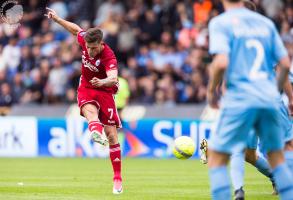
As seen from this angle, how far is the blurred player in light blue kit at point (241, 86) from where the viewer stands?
7695mm

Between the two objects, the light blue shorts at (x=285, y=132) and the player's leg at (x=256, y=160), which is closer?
the light blue shorts at (x=285, y=132)

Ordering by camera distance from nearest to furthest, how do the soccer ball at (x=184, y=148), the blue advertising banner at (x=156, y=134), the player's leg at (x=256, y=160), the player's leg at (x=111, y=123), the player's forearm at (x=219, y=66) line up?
the player's forearm at (x=219, y=66) < the player's leg at (x=256, y=160) < the player's leg at (x=111, y=123) < the soccer ball at (x=184, y=148) < the blue advertising banner at (x=156, y=134)

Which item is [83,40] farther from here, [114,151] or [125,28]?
[125,28]

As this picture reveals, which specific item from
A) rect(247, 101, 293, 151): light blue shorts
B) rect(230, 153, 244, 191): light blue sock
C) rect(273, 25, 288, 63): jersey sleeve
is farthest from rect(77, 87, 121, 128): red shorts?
rect(273, 25, 288, 63): jersey sleeve

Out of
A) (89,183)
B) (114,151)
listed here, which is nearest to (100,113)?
(114,151)

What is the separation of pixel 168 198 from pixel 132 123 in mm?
11448

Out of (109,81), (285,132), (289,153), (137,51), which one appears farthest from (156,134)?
(289,153)

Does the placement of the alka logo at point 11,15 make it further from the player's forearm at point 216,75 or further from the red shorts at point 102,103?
the player's forearm at point 216,75

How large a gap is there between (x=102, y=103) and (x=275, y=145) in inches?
203

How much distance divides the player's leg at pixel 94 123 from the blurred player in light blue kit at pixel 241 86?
4.45 metres

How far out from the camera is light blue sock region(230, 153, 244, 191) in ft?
33.7

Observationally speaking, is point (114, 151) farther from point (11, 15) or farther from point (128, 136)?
point (128, 136)

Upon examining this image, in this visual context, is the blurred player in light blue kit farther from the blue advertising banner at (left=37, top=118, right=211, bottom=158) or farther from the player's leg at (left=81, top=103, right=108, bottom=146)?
the blue advertising banner at (left=37, top=118, right=211, bottom=158)

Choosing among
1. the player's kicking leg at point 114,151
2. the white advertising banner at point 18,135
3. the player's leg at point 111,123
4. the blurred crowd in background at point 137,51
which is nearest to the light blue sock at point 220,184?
the player's kicking leg at point 114,151
